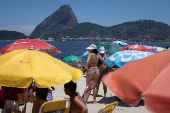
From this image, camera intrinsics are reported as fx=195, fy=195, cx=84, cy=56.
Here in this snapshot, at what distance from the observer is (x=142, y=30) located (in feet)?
623

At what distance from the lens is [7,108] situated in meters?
3.09

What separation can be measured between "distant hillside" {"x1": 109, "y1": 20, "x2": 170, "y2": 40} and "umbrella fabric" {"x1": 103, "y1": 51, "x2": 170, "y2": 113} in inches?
7374

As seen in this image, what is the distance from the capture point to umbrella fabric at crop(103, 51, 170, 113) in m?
1.54

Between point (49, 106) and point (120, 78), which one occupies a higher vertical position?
point (120, 78)

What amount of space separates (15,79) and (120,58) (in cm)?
337

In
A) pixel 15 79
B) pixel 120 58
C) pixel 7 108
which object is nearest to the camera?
pixel 15 79

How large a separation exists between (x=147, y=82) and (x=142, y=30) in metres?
198

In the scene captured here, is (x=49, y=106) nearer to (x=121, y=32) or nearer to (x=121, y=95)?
(x=121, y=95)

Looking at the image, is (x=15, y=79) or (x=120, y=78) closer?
(x=120, y=78)

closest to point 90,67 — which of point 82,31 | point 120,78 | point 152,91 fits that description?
point 120,78

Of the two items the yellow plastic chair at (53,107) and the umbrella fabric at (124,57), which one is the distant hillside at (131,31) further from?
the yellow plastic chair at (53,107)

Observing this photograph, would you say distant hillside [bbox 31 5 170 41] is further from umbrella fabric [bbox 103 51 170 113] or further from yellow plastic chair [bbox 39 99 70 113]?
umbrella fabric [bbox 103 51 170 113]

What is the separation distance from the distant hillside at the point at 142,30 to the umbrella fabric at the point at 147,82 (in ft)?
614

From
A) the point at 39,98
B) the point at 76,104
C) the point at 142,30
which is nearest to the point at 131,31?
the point at 142,30
